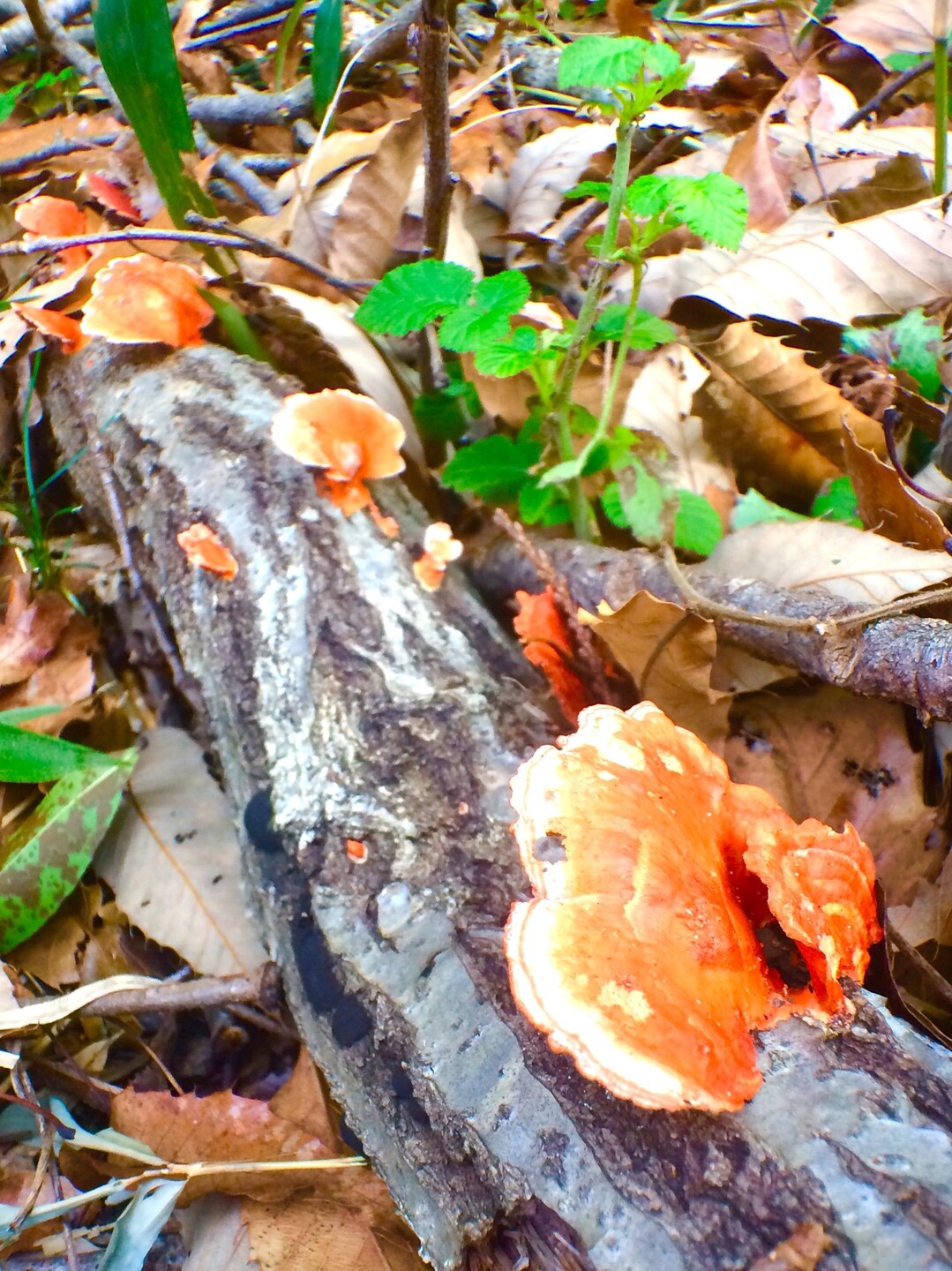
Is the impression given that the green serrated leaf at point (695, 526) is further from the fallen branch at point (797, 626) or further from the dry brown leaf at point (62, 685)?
the dry brown leaf at point (62, 685)

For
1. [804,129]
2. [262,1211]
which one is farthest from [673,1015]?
[804,129]

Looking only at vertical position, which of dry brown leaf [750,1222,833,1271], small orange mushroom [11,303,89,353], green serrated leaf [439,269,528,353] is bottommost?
dry brown leaf [750,1222,833,1271]

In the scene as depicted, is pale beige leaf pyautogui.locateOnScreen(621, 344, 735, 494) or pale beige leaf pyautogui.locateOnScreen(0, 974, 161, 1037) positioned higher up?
pale beige leaf pyautogui.locateOnScreen(621, 344, 735, 494)

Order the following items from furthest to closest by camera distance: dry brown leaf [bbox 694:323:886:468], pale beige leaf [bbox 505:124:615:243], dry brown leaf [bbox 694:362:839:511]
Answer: pale beige leaf [bbox 505:124:615:243], dry brown leaf [bbox 694:362:839:511], dry brown leaf [bbox 694:323:886:468]

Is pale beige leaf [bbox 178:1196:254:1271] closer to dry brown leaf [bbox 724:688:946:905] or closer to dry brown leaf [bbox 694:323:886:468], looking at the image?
dry brown leaf [bbox 724:688:946:905]

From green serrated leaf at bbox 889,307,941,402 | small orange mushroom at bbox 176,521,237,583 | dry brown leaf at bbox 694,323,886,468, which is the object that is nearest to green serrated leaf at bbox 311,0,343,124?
dry brown leaf at bbox 694,323,886,468

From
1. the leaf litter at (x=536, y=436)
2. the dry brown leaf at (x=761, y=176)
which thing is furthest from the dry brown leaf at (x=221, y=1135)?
the dry brown leaf at (x=761, y=176)

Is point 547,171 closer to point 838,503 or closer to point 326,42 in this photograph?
point 326,42
